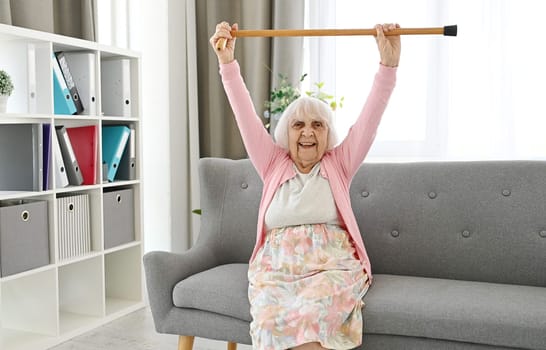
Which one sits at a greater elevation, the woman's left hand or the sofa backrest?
the woman's left hand

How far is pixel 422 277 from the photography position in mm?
2320

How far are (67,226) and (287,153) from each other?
1.19 m

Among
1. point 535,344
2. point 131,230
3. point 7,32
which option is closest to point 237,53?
point 131,230

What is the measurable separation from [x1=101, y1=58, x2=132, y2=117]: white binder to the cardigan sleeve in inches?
44.0

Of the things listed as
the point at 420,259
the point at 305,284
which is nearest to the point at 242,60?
the point at 420,259

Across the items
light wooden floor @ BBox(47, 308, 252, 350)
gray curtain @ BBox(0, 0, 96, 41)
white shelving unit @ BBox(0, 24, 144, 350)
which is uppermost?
gray curtain @ BBox(0, 0, 96, 41)

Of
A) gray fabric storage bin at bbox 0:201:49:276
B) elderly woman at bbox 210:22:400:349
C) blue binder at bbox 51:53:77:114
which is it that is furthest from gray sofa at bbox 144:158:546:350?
blue binder at bbox 51:53:77:114

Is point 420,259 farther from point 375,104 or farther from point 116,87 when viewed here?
point 116,87

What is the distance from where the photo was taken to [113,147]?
3.15m

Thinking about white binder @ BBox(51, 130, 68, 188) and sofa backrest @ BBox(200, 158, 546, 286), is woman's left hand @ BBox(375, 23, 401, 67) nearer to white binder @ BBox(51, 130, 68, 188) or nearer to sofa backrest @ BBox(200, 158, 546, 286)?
sofa backrest @ BBox(200, 158, 546, 286)

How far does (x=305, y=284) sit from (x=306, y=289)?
0.08 feet

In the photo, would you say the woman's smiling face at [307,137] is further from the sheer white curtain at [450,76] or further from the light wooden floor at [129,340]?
the sheer white curtain at [450,76]

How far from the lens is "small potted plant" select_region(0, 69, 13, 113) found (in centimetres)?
253

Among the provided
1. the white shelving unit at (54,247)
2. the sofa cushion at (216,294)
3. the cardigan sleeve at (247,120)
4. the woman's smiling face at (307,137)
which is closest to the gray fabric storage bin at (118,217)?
the white shelving unit at (54,247)
